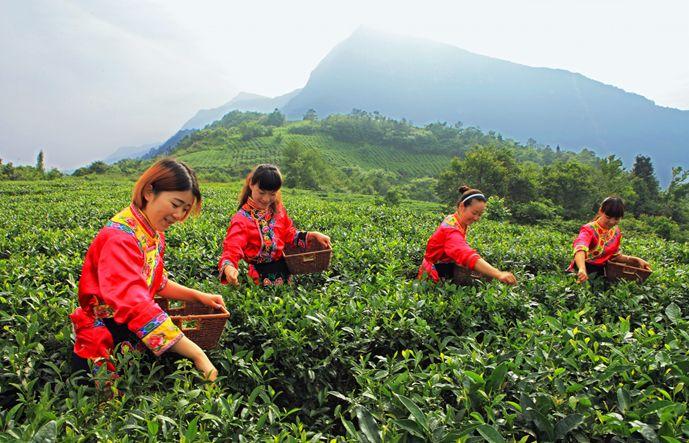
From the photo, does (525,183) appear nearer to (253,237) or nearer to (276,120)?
(253,237)

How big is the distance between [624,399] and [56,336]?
2546 mm

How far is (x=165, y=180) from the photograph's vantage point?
1.93 meters

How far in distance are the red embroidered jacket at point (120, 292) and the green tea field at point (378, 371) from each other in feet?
0.48

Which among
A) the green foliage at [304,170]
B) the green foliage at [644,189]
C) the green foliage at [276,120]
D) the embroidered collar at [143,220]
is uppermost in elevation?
the green foliage at [276,120]

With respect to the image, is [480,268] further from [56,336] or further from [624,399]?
[56,336]

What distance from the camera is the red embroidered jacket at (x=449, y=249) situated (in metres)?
3.17

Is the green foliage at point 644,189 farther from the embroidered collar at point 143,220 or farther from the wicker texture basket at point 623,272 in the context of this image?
the embroidered collar at point 143,220

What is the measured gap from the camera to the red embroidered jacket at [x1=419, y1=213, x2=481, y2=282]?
125 inches

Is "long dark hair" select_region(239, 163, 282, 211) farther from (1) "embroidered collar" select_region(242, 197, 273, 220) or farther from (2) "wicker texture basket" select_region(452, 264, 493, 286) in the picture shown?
(2) "wicker texture basket" select_region(452, 264, 493, 286)

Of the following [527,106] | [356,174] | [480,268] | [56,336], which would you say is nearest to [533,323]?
[480,268]

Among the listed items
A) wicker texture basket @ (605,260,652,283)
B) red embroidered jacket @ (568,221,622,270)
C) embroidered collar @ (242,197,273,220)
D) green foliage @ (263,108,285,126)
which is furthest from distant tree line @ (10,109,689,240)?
green foliage @ (263,108,285,126)

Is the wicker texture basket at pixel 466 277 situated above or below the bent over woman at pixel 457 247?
below

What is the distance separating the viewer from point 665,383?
70.9 inches

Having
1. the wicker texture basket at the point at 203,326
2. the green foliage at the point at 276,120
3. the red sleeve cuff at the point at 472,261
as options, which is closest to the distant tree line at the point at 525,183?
the red sleeve cuff at the point at 472,261
